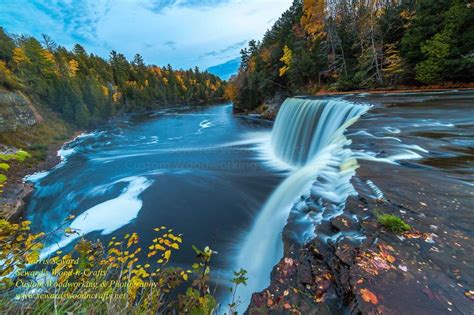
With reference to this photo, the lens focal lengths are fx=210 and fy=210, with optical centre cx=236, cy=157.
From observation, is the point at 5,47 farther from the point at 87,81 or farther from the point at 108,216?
the point at 108,216

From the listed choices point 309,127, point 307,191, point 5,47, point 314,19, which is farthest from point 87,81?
point 307,191

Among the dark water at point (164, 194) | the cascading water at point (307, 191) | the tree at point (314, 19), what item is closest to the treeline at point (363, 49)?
the tree at point (314, 19)

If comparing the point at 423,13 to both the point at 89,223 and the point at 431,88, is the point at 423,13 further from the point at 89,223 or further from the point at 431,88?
the point at 89,223

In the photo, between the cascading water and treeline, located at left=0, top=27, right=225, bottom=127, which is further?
treeline, located at left=0, top=27, right=225, bottom=127

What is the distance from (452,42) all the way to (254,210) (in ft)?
50.9

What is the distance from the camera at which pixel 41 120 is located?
2316cm

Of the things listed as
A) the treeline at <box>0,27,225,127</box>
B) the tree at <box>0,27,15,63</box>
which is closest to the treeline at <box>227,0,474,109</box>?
the treeline at <box>0,27,225,127</box>

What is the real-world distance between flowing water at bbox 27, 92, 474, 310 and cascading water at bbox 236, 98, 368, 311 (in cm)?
3

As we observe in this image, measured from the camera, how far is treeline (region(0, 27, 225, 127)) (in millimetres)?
30062

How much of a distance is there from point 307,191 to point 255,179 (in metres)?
5.64

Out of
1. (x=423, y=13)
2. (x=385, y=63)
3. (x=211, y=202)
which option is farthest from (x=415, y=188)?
(x=385, y=63)

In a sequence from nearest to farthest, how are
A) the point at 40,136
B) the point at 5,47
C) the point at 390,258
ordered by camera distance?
1. the point at 390,258
2. the point at 40,136
3. the point at 5,47

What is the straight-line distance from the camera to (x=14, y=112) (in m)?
19.5

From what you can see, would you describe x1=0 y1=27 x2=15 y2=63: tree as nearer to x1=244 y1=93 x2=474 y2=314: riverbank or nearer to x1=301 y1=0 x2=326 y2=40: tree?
x1=301 y1=0 x2=326 y2=40: tree
